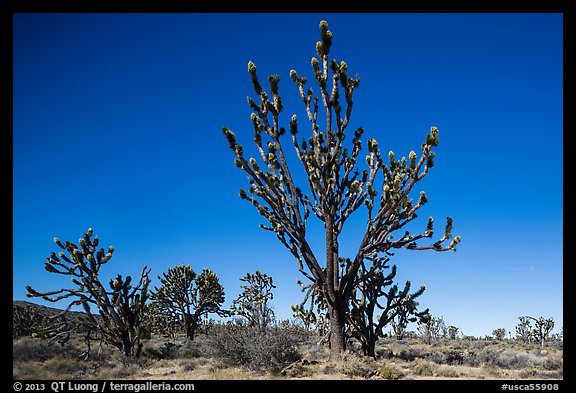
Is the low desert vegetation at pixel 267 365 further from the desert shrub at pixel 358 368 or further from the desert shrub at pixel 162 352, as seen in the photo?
the desert shrub at pixel 162 352

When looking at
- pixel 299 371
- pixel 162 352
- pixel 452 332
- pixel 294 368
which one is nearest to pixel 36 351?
pixel 162 352

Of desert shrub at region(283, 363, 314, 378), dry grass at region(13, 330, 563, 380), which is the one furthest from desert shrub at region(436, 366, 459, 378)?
desert shrub at region(283, 363, 314, 378)

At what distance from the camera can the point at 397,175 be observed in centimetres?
1009

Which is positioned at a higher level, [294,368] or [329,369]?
[329,369]

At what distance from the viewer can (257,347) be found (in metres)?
11.5

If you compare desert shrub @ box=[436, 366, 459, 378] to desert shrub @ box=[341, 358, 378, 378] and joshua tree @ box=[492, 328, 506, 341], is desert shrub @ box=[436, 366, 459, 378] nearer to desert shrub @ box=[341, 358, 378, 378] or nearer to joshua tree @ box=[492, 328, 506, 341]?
desert shrub @ box=[341, 358, 378, 378]

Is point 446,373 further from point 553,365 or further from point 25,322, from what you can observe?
point 25,322

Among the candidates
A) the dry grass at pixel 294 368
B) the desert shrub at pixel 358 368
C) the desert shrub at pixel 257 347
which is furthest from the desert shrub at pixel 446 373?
the desert shrub at pixel 257 347

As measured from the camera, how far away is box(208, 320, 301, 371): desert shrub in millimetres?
11172

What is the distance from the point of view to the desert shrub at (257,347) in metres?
11.2

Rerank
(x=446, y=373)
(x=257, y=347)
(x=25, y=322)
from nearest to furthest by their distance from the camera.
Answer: (x=446, y=373)
(x=257, y=347)
(x=25, y=322)

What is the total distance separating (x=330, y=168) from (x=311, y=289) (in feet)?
11.7

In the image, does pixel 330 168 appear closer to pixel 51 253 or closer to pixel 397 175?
pixel 397 175
